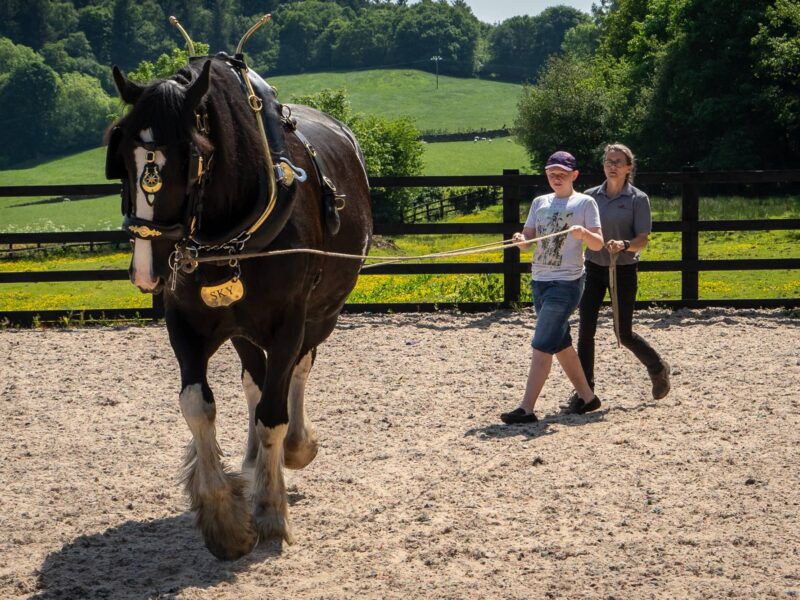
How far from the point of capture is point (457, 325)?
10.3m

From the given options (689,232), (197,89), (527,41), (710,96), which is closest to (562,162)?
(197,89)

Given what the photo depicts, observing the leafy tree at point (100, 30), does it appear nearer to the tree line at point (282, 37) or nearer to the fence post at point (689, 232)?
the tree line at point (282, 37)

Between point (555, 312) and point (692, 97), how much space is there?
4267 cm

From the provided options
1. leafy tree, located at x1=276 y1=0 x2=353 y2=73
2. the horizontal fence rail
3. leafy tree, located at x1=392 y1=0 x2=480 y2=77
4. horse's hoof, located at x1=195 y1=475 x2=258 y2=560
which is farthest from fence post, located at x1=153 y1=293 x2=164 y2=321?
leafy tree, located at x1=276 y1=0 x2=353 y2=73

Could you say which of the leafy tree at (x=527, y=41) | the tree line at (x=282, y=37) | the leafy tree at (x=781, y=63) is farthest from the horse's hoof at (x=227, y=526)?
the leafy tree at (x=527, y=41)

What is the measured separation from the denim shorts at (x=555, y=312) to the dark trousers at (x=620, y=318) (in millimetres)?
479

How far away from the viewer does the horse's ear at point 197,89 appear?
404cm

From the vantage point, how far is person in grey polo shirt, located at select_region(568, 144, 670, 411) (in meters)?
7.08

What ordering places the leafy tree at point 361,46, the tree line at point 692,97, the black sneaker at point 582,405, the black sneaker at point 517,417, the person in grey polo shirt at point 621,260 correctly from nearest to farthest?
1. the black sneaker at point 517,417
2. the black sneaker at point 582,405
3. the person in grey polo shirt at point 621,260
4. the tree line at point 692,97
5. the leafy tree at point 361,46

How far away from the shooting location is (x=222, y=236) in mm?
4379

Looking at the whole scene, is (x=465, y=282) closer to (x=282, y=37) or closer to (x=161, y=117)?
(x=161, y=117)

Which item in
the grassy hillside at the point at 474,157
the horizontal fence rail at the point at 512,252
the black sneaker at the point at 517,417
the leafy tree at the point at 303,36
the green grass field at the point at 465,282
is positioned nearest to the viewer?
the black sneaker at the point at 517,417

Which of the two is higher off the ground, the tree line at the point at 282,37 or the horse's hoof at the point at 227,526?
the tree line at the point at 282,37

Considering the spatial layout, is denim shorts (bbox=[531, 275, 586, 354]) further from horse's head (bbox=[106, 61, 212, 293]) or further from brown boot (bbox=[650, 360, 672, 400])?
horse's head (bbox=[106, 61, 212, 293])
